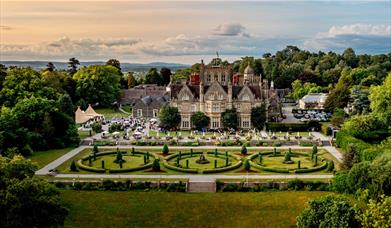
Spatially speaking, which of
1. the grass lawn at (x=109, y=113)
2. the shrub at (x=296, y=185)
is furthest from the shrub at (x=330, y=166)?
the grass lawn at (x=109, y=113)

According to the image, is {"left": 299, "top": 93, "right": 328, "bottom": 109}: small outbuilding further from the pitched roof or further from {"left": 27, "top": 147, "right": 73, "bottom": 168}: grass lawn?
{"left": 27, "top": 147, "right": 73, "bottom": 168}: grass lawn

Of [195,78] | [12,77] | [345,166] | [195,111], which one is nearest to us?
[345,166]

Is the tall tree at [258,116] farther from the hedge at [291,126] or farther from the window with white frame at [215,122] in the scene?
the window with white frame at [215,122]

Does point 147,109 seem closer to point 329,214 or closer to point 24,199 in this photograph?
point 24,199

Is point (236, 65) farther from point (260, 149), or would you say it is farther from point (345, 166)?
point (345, 166)

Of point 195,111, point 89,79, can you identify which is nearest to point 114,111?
point 89,79

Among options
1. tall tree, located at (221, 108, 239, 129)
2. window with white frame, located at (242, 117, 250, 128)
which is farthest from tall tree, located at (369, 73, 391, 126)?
tall tree, located at (221, 108, 239, 129)
